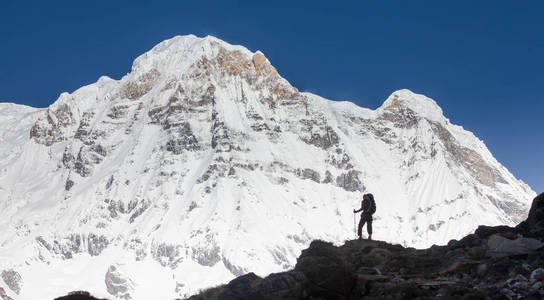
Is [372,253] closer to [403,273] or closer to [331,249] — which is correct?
[331,249]

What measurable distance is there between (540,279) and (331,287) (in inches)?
205

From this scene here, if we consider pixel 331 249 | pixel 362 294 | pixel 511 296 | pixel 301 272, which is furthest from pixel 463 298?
pixel 331 249

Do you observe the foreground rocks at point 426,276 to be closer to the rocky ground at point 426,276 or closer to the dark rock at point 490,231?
the rocky ground at point 426,276

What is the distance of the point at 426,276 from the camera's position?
20891 mm

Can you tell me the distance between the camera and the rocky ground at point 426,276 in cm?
1786

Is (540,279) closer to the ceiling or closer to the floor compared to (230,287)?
closer to the ceiling

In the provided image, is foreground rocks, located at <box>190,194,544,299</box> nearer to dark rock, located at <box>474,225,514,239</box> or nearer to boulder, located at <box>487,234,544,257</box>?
boulder, located at <box>487,234,544,257</box>

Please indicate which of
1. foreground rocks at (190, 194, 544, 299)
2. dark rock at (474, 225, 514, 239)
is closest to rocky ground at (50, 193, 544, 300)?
foreground rocks at (190, 194, 544, 299)

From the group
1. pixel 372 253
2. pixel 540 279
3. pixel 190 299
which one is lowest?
Answer: pixel 190 299

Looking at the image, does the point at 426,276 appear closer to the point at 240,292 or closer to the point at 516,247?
the point at 516,247


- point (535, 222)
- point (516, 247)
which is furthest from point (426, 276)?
point (535, 222)

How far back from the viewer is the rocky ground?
17.9m

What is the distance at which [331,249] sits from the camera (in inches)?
955

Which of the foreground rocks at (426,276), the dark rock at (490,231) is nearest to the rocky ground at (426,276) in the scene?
the foreground rocks at (426,276)
